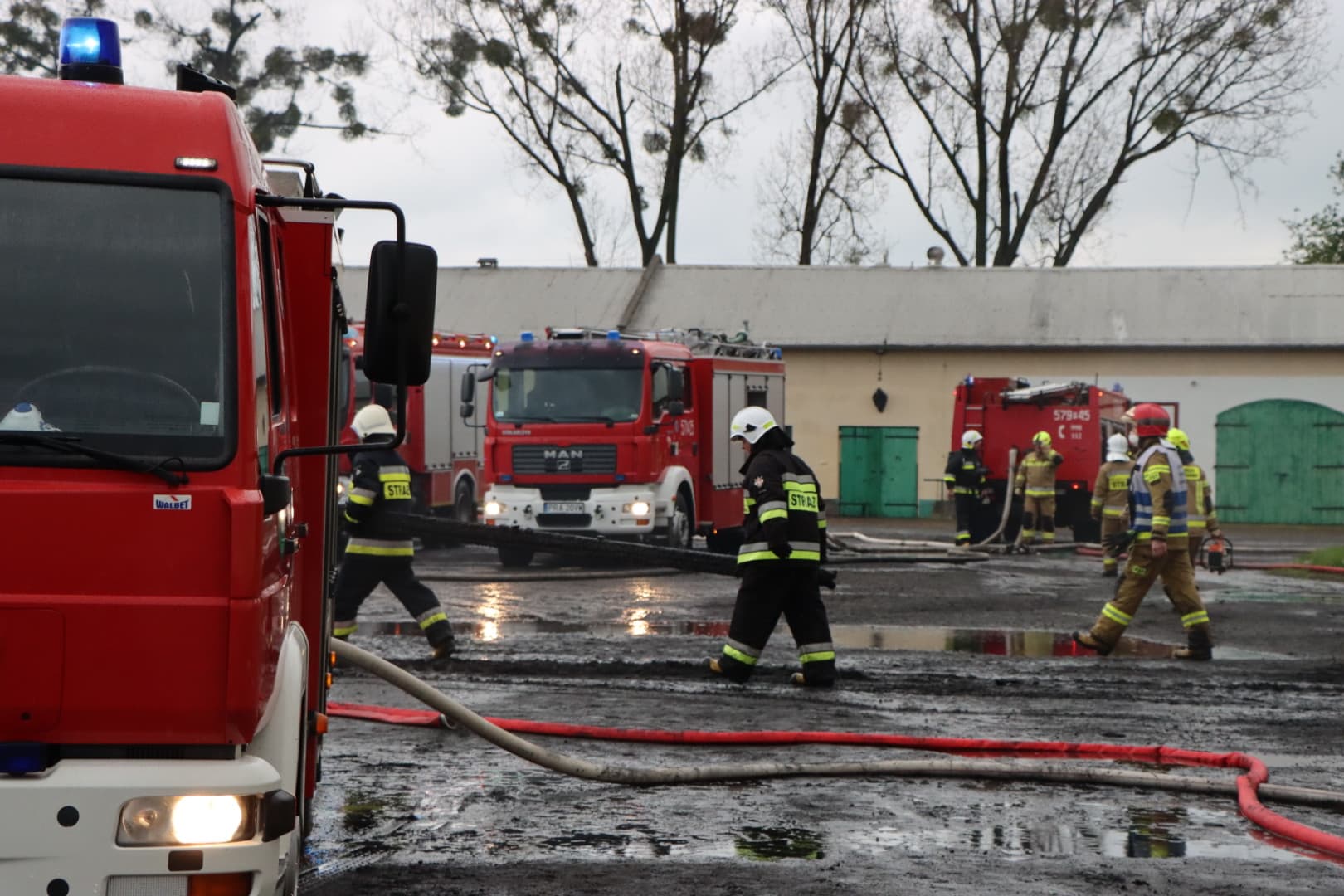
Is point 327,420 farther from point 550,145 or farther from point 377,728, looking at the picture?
point 550,145

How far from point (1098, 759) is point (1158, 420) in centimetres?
506

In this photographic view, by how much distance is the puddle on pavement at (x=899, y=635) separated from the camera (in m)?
12.6

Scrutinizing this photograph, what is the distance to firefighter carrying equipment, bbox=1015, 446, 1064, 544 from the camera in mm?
23750

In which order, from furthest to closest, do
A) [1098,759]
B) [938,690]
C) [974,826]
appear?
[938,690]
[1098,759]
[974,826]

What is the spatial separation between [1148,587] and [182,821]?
960 centimetres

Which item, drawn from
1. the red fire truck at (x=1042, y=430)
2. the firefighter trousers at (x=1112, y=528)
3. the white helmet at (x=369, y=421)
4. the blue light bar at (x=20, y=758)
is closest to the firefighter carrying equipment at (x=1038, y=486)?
the red fire truck at (x=1042, y=430)

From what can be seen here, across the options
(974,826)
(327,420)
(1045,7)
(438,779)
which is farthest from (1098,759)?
(1045,7)

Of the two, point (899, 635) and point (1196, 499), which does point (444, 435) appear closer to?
point (1196, 499)

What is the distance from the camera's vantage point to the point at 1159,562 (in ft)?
Result: 39.8

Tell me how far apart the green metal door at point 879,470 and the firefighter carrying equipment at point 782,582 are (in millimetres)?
25124

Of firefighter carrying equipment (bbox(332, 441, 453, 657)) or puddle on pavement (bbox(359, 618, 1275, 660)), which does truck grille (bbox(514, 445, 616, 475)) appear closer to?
puddle on pavement (bbox(359, 618, 1275, 660))

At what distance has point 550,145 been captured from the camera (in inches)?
1753

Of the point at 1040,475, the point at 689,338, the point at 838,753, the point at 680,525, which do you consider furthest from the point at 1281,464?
the point at 838,753

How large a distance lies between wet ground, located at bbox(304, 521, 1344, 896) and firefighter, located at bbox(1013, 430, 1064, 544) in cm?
732
